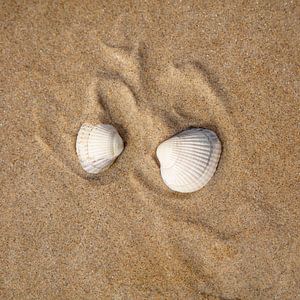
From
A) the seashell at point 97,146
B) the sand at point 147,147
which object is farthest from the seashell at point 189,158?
the seashell at point 97,146

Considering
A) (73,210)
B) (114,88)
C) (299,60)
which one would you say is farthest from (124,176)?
(299,60)

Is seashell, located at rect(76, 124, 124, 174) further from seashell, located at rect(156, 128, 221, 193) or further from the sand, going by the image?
seashell, located at rect(156, 128, 221, 193)

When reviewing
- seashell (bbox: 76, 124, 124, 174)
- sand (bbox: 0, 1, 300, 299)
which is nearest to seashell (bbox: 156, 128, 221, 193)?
sand (bbox: 0, 1, 300, 299)

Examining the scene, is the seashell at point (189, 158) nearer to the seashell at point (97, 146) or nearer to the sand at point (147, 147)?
the sand at point (147, 147)

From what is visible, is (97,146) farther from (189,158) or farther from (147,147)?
(189,158)
